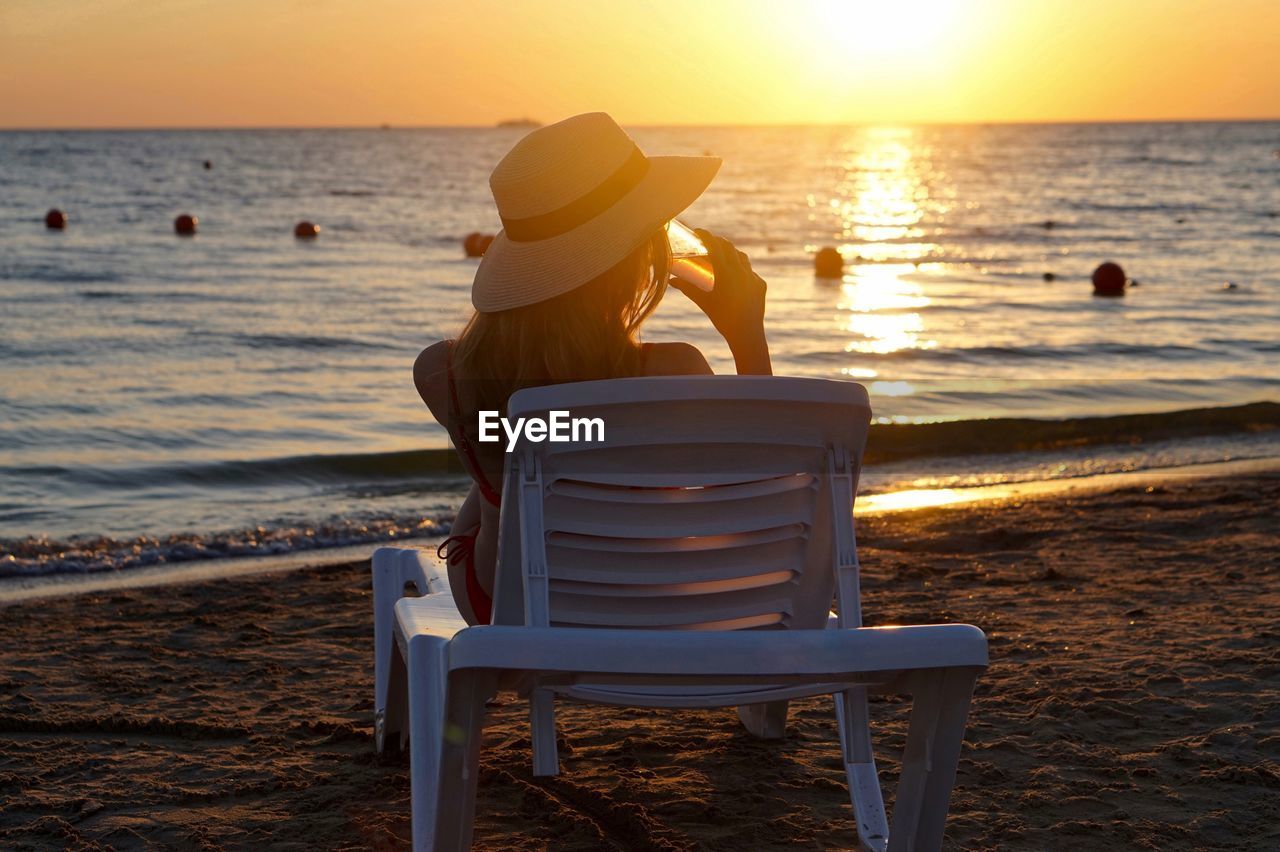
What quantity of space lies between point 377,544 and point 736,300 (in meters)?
5.02

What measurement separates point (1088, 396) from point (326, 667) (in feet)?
30.6

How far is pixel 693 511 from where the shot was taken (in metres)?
2.36

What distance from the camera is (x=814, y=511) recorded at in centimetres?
242

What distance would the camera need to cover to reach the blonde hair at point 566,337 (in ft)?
8.11

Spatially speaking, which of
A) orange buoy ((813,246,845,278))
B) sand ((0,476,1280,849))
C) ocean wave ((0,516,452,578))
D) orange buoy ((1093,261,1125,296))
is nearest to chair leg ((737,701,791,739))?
sand ((0,476,1280,849))

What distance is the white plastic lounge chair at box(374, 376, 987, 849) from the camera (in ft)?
6.53

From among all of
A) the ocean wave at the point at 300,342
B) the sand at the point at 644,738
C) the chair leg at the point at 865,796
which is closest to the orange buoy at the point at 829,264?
the ocean wave at the point at 300,342

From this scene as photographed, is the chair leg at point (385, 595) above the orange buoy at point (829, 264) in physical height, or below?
below

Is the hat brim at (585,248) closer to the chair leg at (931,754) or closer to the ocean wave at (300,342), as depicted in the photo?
the chair leg at (931,754)

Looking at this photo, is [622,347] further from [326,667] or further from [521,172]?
[326,667]

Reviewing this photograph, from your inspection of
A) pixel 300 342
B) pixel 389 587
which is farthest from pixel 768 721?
pixel 300 342

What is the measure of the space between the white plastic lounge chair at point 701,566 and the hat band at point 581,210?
541mm

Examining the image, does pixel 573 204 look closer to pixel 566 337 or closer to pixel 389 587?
pixel 566 337

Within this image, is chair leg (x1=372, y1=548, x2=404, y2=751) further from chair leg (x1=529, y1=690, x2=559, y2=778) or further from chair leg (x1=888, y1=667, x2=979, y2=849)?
chair leg (x1=888, y1=667, x2=979, y2=849)
